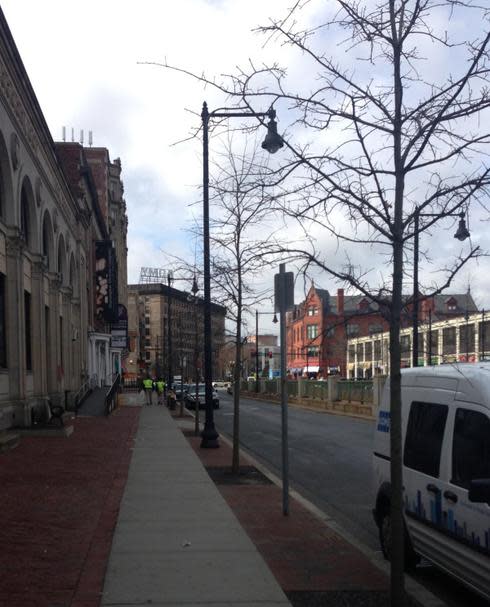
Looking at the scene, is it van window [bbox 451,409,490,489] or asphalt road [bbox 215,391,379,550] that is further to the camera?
asphalt road [bbox 215,391,379,550]

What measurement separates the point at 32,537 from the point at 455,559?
4406 millimetres

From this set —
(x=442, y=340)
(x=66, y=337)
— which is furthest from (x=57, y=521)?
(x=66, y=337)

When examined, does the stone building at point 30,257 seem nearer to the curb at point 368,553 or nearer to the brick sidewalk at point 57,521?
the brick sidewalk at point 57,521

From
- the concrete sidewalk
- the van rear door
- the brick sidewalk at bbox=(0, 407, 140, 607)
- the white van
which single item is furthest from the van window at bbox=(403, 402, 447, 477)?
the brick sidewalk at bbox=(0, 407, 140, 607)

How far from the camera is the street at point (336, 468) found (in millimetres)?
7348

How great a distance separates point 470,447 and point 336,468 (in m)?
10.6

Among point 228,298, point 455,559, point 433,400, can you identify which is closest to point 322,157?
point 433,400

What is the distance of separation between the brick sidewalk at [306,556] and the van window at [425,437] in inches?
43.3

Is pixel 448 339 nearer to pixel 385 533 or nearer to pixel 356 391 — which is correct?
pixel 356 391

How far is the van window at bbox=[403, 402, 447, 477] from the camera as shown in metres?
6.42

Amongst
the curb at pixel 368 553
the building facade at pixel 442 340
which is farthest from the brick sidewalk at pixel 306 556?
the building facade at pixel 442 340

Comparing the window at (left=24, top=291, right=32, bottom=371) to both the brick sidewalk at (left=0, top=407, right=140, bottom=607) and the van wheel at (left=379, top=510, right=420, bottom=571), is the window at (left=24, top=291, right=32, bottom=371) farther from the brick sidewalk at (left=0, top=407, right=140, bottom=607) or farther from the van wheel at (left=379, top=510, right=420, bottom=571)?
the van wheel at (left=379, top=510, right=420, bottom=571)

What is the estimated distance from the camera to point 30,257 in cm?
2516

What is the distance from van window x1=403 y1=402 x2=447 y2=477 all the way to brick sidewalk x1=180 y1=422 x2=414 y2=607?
110 cm
